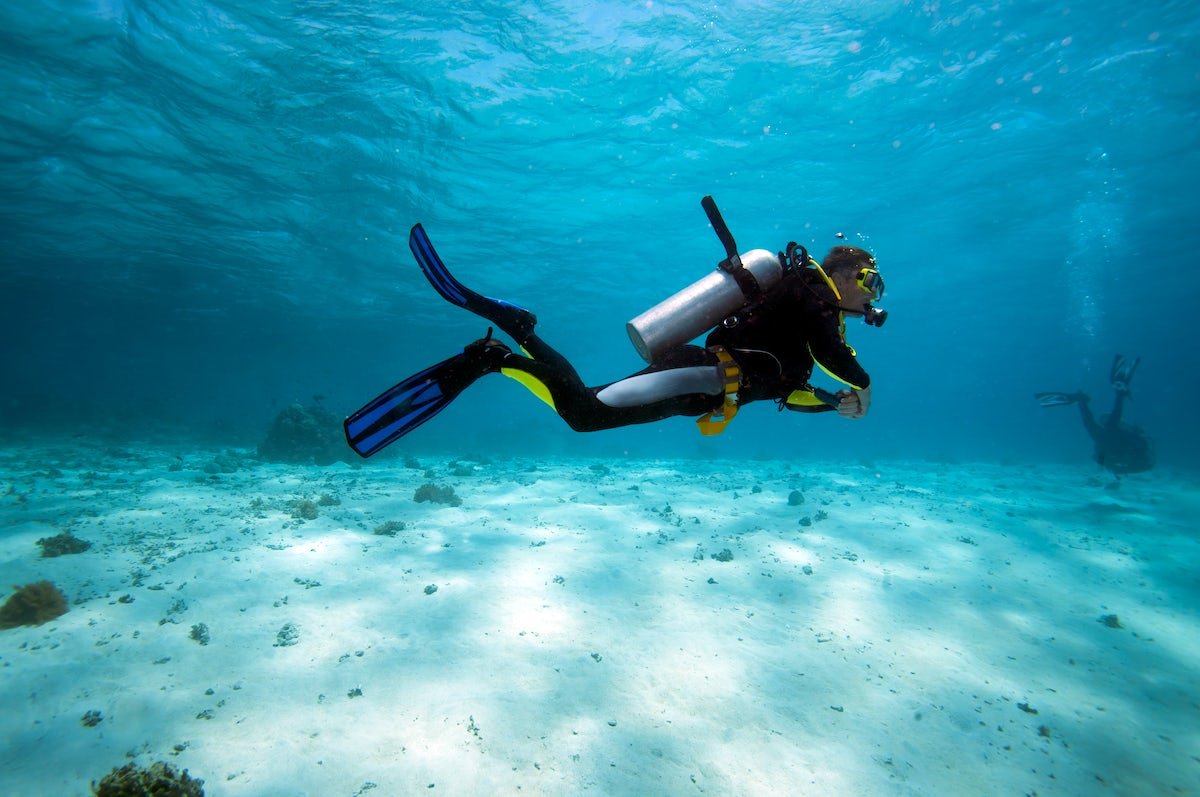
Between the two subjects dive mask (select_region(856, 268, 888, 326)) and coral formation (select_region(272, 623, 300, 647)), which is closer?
dive mask (select_region(856, 268, 888, 326))

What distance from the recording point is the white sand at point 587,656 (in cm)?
372

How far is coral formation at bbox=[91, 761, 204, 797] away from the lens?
2965 mm

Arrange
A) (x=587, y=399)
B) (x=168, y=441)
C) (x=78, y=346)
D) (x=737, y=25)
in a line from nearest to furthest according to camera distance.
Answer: (x=587, y=399) → (x=737, y=25) → (x=168, y=441) → (x=78, y=346)

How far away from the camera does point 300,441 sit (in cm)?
1791

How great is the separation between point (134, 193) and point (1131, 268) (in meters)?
56.1

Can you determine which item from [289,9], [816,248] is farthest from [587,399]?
[816,248]

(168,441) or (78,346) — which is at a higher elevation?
(78,346)

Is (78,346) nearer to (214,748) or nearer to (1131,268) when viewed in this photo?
(214,748)

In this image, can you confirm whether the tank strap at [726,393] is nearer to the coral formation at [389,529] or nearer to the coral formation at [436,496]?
the coral formation at [389,529]

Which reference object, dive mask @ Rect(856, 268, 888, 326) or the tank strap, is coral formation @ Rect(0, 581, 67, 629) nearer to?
the tank strap

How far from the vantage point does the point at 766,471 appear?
20.1 m

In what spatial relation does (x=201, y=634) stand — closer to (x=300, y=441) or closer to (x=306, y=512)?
(x=306, y=512)

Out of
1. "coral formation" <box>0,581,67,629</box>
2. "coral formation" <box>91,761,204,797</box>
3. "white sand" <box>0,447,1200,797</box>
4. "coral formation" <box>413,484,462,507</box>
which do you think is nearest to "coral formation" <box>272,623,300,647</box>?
"white sand" <box>0,447,1200,797</box>

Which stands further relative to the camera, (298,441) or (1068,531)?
(298,441)
